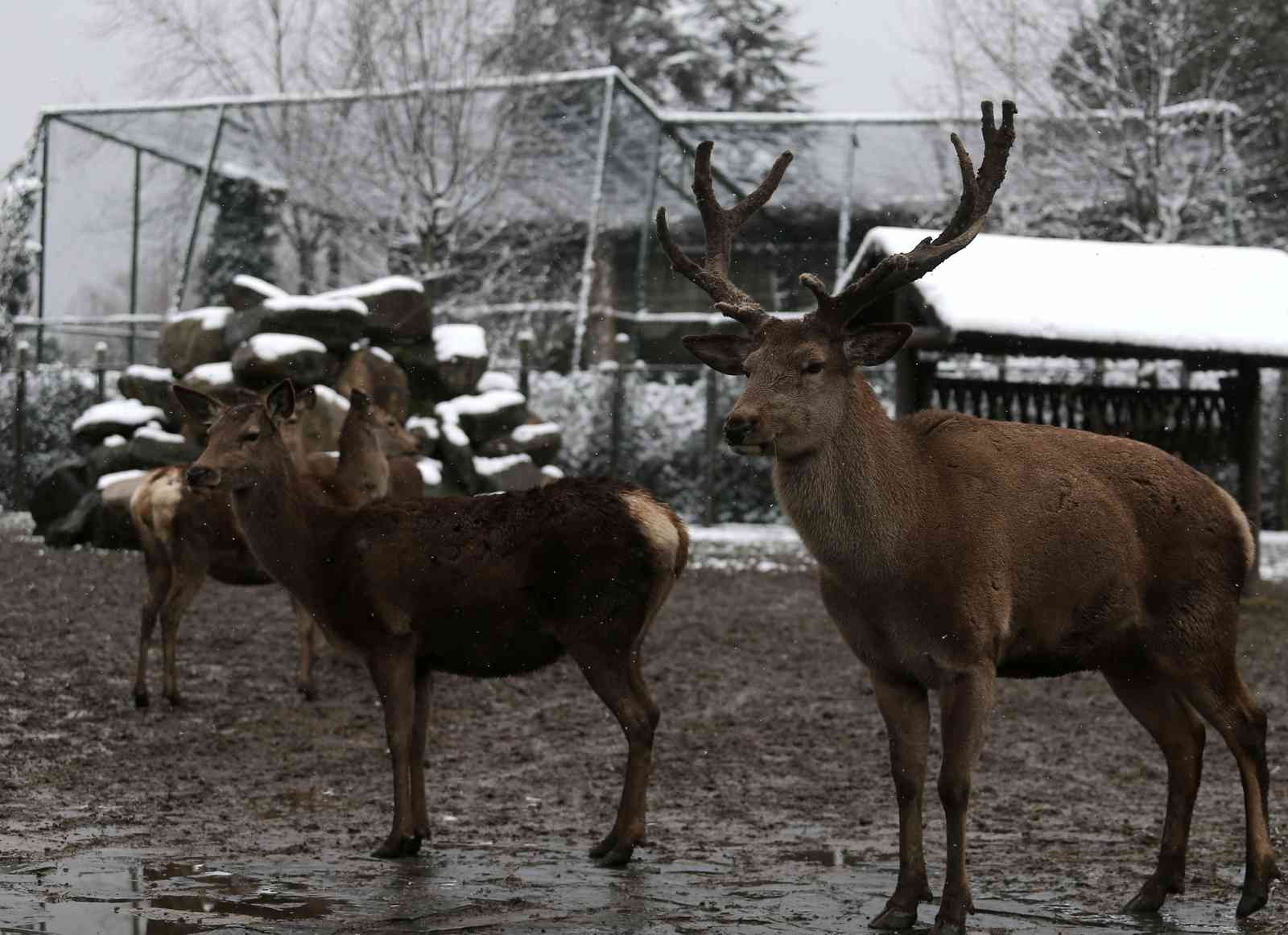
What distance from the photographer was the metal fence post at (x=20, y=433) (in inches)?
873

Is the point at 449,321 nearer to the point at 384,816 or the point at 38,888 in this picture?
the point at 384,816

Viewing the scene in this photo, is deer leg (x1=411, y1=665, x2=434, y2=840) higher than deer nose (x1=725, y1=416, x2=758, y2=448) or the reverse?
the reverse

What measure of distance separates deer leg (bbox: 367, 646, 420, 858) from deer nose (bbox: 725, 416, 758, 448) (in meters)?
1.89

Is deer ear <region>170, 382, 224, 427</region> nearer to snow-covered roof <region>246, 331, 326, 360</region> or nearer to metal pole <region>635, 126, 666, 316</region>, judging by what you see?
snow-covered roof <region>246, 331, 326, 360</region>

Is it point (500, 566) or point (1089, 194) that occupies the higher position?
point (1089, 194)

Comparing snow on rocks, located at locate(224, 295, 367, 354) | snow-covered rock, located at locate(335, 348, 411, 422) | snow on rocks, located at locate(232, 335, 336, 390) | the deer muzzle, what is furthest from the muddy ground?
snow on rocks, located at locate(224, 295, 367, 354)

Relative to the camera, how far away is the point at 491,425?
1900cm

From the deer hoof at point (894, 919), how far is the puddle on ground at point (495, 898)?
0.04 m

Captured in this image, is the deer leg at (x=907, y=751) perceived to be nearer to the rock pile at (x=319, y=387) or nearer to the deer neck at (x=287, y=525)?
the deer neck at (x=287, y=525)

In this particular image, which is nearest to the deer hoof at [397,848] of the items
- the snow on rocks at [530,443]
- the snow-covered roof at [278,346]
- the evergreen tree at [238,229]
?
the snow-covered roof at [278,346]

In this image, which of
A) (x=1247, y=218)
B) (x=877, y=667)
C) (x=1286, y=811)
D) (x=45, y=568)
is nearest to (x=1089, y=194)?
(x=1247, y=218)

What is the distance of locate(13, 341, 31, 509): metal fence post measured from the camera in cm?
2217

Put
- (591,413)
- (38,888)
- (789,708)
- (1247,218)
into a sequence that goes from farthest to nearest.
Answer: (1247,218) < (591,413) < (789,708) < (38,888)

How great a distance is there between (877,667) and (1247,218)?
21.7m
